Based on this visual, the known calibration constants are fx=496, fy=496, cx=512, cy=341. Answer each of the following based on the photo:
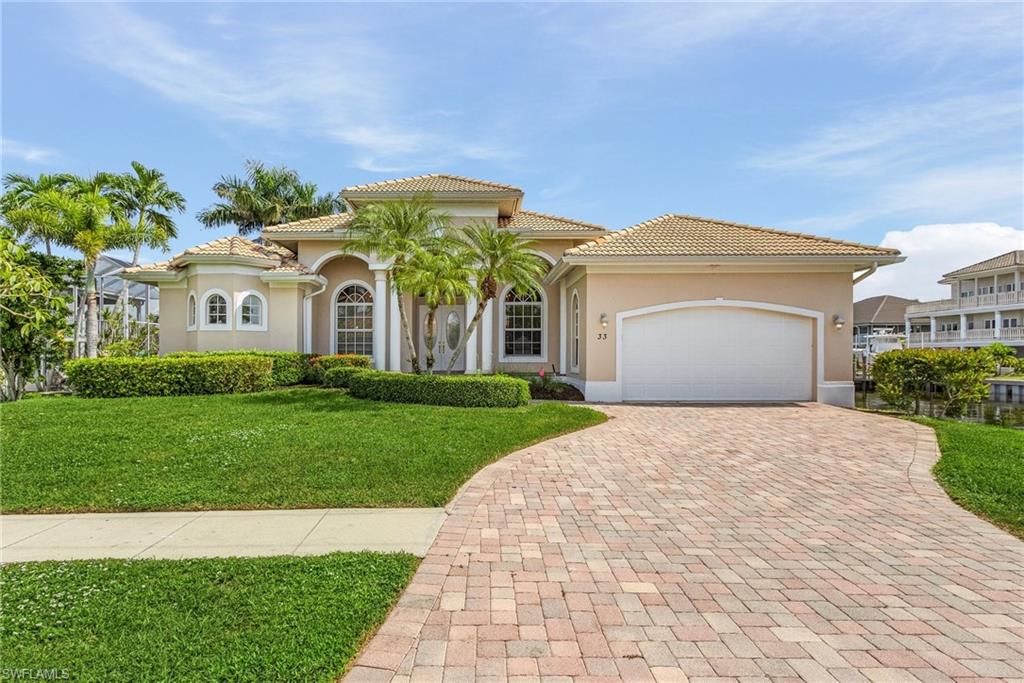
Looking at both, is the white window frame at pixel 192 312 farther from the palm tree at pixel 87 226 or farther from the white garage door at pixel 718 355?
the white garage door at pixel 718 355

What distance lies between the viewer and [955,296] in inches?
1772

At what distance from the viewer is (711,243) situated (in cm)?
1407

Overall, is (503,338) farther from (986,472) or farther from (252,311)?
(986,472)

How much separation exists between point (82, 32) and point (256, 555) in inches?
331

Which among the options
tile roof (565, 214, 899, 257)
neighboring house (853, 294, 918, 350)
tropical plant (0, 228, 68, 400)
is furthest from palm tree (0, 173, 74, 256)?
neighboring house (853, 294, 918, 350)

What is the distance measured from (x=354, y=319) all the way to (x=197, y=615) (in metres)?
16.0

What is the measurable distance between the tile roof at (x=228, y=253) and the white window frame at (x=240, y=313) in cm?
115

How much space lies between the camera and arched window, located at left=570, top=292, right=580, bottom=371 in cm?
1554

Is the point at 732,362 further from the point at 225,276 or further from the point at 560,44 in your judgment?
the point at 225,276

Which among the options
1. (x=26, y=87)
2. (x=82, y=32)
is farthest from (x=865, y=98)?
(x=26, y=87)

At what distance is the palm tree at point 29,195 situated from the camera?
14.8 m

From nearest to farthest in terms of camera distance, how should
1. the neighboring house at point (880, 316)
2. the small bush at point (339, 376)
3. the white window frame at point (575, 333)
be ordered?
the small bush at point (339, 376) → the white window frame at point (575, 333) → the neighboring house at point (880, 316)

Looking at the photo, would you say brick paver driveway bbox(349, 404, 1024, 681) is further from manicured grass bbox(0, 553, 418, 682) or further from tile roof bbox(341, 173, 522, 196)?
tile roof bbox(341, 173, 522, 196)

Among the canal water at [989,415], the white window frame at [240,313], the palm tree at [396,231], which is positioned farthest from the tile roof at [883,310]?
the white window frame at [240,313]
